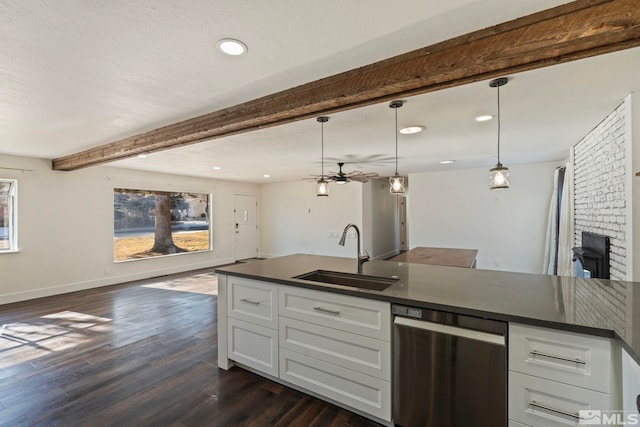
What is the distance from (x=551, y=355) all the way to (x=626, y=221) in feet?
6.52

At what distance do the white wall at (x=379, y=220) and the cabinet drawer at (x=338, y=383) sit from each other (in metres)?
5.55

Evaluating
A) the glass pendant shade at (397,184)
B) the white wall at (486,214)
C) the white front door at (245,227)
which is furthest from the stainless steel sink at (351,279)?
the white front door at (245,227)

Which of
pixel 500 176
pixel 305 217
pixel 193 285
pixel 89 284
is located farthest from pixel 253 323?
pixel 305 217

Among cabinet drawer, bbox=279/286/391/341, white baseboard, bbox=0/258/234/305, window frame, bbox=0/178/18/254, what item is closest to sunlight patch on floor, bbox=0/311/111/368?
white baseboard, bbox=0/258/234/305

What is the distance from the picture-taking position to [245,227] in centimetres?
869

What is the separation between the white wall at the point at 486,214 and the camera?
5.68 m

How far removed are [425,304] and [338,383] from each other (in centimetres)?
88

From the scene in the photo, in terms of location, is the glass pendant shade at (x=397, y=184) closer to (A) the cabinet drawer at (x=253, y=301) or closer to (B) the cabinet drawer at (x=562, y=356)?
(A) the cabinet drawer at (x=253, y=301)

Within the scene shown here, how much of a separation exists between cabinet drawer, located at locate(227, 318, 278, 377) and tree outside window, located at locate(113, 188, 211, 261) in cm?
477

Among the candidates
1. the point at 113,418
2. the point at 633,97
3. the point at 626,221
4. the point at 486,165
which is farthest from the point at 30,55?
the point at 486,165

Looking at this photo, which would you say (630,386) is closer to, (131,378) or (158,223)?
(131,378)

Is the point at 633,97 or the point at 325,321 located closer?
the point at 325,321

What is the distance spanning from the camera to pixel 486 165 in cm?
581

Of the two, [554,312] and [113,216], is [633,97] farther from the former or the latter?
[113,216]
